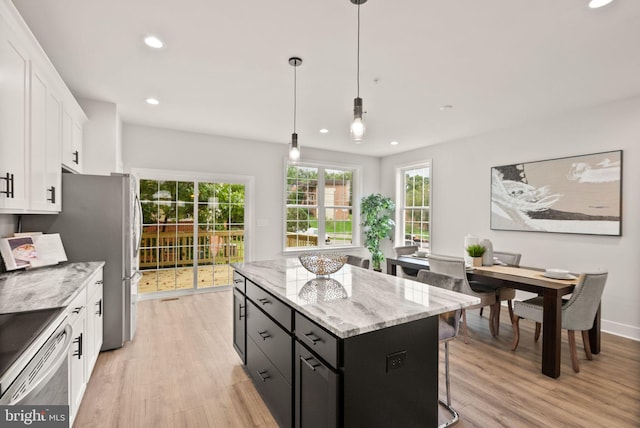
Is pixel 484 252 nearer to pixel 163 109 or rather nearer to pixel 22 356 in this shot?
pixel 22 356

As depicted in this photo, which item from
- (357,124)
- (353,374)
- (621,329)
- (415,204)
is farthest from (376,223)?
(353,374)

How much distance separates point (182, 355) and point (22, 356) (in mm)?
2099

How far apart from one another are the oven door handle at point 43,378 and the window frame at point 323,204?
4360mm

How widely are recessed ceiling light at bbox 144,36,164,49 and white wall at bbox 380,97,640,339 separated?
461 cm

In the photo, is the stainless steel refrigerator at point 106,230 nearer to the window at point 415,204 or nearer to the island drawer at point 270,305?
the island drawer at point 270,305

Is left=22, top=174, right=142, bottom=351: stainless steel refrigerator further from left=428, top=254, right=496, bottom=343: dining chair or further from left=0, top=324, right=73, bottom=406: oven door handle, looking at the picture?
left=428, top=254, right=496, bottom=343: dining chair

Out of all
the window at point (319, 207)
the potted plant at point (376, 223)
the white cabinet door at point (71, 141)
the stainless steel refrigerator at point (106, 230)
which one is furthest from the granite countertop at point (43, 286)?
the potted plant at point (376, 223)

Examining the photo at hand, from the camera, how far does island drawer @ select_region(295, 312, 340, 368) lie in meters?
1.34

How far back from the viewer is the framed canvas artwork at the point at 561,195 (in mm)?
3619

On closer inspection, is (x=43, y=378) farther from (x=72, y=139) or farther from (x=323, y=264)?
(x=72, y=139)

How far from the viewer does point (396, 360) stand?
1.46 metres

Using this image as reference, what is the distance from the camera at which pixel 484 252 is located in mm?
3451

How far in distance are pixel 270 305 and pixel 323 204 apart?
4.55 meters

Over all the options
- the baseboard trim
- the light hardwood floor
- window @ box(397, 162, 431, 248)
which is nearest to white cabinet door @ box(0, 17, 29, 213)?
the light hardwood floor
